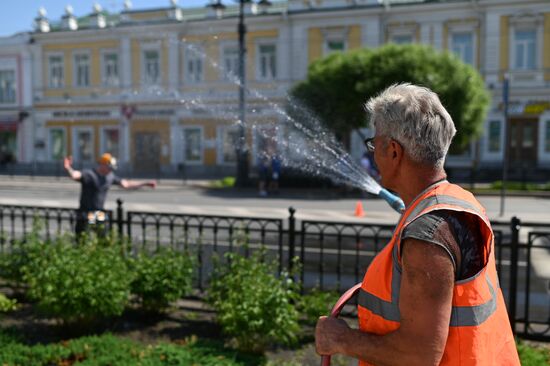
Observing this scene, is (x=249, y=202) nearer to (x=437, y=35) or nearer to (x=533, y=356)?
(x=533, y=356)

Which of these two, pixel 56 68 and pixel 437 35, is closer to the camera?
pixel 437 35

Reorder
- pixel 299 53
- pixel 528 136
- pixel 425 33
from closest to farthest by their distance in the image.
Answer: pixel 528 136 < pixel 425 33 < pixel 299 53

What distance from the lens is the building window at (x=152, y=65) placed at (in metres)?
32.3

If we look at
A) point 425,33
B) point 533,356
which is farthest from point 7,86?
point 533,356

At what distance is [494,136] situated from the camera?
27.6 meters

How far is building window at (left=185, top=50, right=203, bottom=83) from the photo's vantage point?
29938 mm

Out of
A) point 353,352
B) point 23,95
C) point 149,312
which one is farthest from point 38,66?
point 353,352

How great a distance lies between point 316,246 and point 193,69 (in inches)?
893

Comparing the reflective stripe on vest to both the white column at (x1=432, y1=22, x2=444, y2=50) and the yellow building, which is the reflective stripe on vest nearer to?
the yellow building

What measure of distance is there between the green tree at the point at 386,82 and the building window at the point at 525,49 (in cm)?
756

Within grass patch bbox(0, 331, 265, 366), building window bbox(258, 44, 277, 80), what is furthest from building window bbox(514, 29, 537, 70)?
grass patch bbox(0, 331, 265, 366)

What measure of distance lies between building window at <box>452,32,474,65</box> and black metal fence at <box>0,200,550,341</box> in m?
19.4

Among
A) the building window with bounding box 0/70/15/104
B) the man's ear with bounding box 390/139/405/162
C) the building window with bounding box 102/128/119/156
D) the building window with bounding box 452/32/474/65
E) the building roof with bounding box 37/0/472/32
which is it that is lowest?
the man's ear with bounding box 390/139/405/162

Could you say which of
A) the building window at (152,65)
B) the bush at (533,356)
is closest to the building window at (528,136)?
the building window at (152,65)
